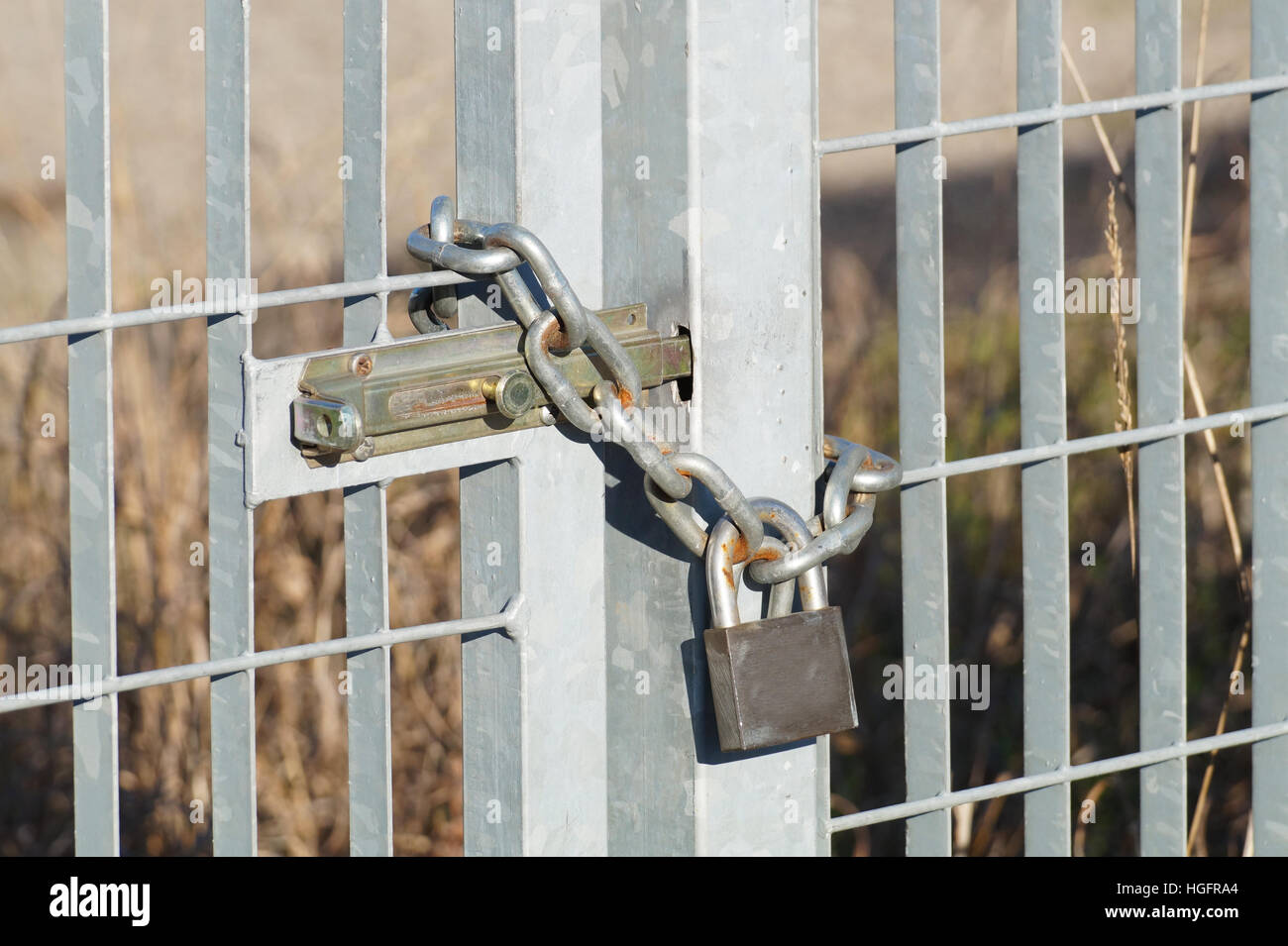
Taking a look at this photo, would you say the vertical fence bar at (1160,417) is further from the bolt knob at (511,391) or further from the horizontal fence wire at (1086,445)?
the bolt knob at (511,391)

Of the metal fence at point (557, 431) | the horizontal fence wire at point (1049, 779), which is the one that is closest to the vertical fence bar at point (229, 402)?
the metal fence at point (557, 431)

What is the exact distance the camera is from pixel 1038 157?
40.7 inches

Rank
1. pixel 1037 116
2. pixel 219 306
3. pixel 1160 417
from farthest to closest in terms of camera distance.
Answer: pixel 1160 417
pixel 1037 116
pixel 219 306

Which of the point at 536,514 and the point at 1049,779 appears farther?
the point at 1049,779

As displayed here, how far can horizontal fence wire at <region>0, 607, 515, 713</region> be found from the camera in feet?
2.56

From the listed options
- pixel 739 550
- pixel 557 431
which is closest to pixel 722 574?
pixel 739 550

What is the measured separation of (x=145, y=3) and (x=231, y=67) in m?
2.49

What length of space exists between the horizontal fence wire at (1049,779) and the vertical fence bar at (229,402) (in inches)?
15.7

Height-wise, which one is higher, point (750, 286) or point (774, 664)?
point (750, 286)

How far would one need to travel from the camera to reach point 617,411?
800 mm

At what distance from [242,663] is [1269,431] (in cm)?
84

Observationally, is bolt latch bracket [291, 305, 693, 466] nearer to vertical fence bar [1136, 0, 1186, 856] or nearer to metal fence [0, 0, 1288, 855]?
metal fence [0, 0, 1288, 855]

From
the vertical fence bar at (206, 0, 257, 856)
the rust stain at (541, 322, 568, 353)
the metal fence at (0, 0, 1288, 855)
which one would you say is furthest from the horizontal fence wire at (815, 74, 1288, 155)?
the vertical fence bar at (206, 0, 257, 856)

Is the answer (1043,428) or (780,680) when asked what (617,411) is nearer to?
(780,680)
